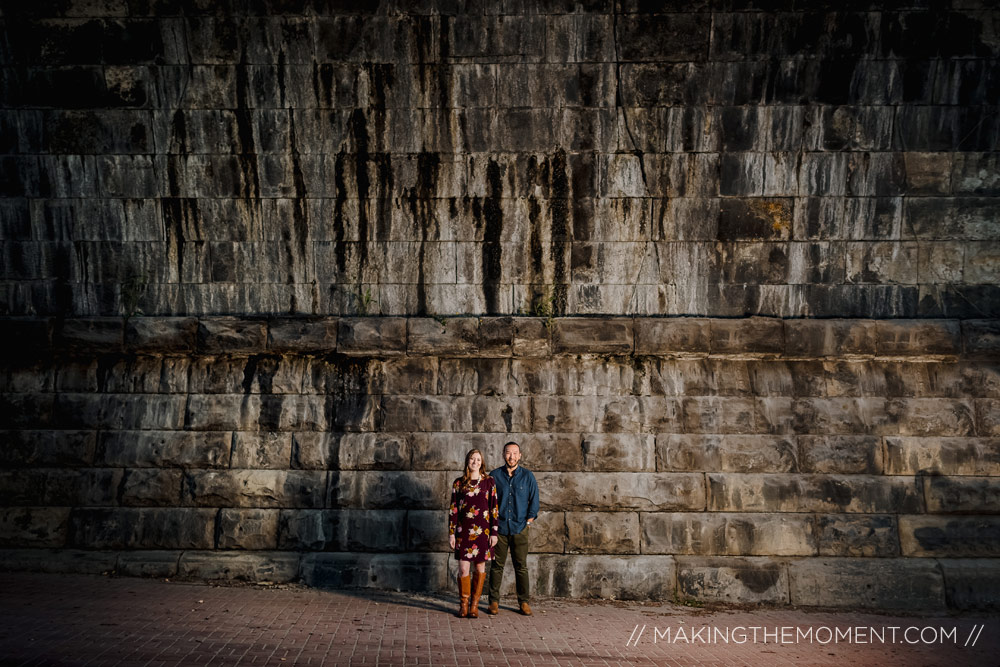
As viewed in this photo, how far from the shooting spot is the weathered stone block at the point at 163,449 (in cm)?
862

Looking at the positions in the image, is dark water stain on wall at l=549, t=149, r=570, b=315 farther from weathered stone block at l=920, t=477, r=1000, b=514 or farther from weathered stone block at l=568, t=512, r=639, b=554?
weathered stone block at l=920, t=477, r=1000, b=514

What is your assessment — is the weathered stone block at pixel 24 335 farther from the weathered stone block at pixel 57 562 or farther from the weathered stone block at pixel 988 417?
the weathered stone block at pixel 988 417

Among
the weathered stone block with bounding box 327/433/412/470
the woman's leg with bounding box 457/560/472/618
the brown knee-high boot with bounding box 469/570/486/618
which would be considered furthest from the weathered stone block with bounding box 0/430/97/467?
the brown knee-high boot with bounding box 469/570/486/618

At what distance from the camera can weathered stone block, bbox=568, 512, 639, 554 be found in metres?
8.30

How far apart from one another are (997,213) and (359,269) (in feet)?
25.9

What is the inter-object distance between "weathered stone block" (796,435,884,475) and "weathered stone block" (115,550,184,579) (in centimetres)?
760

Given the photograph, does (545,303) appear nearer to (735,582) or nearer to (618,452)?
(618,452)

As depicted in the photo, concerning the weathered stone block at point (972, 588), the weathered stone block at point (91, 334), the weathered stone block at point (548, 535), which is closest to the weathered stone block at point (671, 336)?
the weathered stone block at point (548, 535)

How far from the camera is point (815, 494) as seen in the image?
8414 mm

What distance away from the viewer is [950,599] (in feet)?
26.1

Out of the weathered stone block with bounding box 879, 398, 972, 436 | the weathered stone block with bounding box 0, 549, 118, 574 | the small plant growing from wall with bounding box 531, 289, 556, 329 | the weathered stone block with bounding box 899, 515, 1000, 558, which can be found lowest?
the weathered stone block with bounding box 0, 549, 118, 574

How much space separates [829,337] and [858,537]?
239cm

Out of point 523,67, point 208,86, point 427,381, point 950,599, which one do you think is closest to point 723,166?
point 523,67

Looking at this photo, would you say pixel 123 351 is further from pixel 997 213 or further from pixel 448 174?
pixel 997 213
